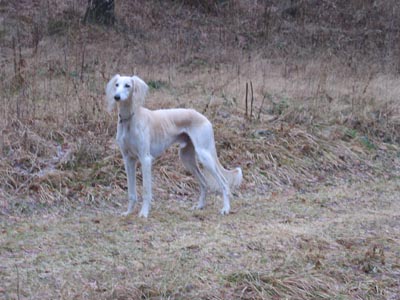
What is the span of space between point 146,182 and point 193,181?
175cm

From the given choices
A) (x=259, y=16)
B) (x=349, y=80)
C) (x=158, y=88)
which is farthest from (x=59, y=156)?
(x=259, y=16)

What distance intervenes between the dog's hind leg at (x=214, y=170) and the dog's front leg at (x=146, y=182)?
624mm

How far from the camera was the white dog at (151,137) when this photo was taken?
7.22m

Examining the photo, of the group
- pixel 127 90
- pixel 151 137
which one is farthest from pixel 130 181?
pixel 127 90

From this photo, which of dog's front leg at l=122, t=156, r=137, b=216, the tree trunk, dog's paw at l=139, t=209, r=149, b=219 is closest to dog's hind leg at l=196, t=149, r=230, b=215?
dog's front leg at l=122, t=156, r=137, b=216

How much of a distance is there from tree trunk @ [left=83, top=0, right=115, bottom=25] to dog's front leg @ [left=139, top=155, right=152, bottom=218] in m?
10.00

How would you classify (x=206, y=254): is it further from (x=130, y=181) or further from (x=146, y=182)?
(x=130, y=181)

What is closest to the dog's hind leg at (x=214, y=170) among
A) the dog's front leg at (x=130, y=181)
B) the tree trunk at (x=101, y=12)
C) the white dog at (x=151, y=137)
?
the white dog at (x=151, y=137)

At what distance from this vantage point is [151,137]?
7.39 metres

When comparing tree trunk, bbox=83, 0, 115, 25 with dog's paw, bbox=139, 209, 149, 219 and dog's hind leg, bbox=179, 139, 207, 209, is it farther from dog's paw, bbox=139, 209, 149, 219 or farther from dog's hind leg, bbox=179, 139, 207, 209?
dog's paw, bbox=139, 209, 149, 219

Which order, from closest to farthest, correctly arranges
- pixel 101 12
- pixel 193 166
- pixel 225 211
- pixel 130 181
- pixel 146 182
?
pixel 146 182 < pixel 130 181 < pixel 225 211 < pixel 193 166 < pixel 101 12

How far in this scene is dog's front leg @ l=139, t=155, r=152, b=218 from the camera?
732cm

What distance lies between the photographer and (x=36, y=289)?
4.98 meters

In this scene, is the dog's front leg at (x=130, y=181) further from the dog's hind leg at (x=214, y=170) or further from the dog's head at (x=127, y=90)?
the dog's hind leg at (x=214, y=170)
